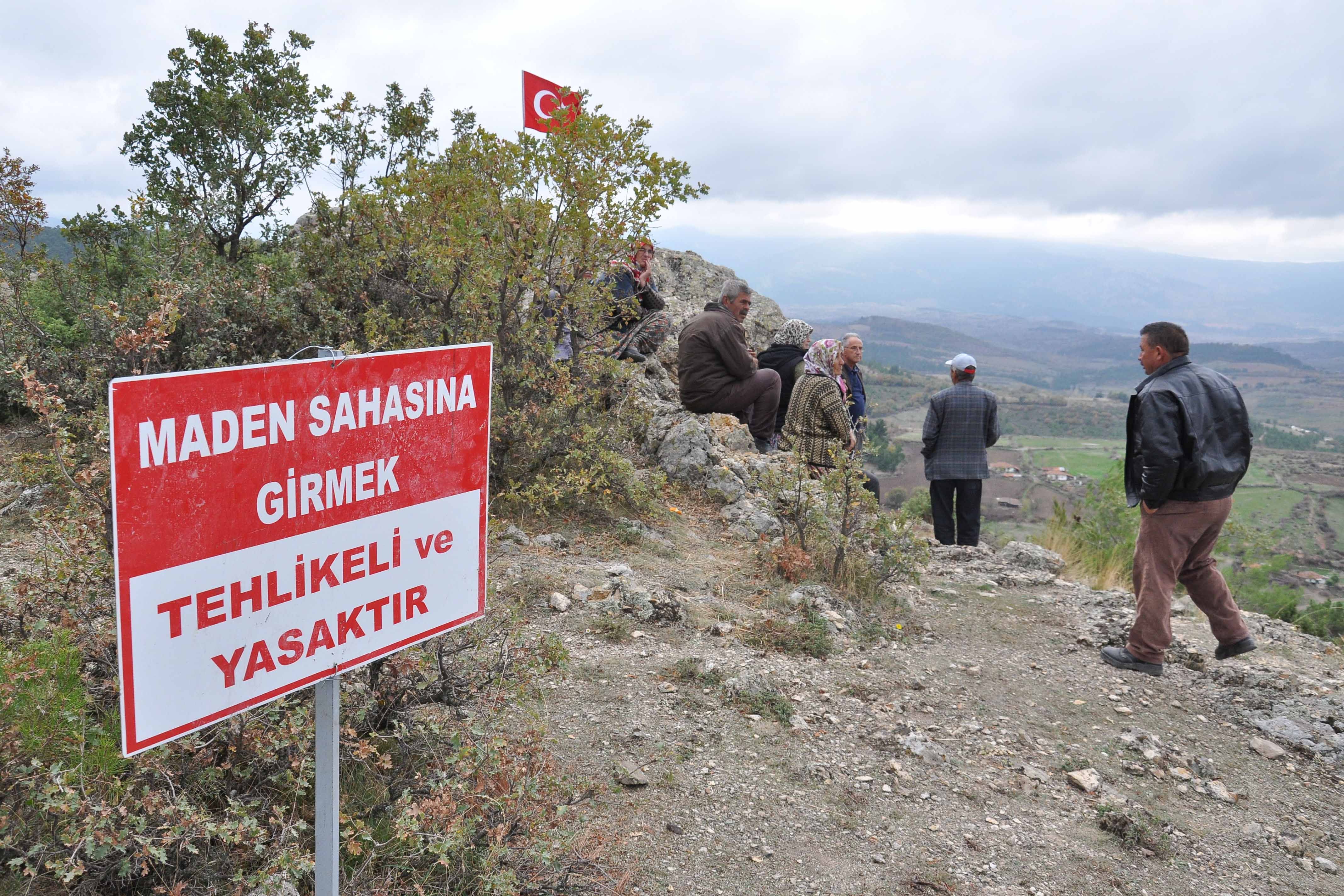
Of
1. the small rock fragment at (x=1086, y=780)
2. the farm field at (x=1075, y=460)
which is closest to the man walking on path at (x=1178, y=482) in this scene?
the small rock fragment at (x=1086, y=780)

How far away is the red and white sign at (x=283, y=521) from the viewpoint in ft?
4.51

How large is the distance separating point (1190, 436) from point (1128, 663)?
153 cm

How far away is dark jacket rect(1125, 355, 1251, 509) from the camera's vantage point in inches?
177

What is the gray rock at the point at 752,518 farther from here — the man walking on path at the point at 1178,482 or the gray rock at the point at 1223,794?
the gray rock at the point at 1223,794

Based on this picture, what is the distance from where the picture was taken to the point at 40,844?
1951 millimetres

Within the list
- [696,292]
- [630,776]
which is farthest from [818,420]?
[696,292]

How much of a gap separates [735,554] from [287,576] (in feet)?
15.7

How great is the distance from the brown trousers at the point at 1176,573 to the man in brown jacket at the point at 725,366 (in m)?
3.97

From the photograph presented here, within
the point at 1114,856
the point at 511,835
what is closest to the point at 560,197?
the point at 511,835

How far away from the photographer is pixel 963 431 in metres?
7.21

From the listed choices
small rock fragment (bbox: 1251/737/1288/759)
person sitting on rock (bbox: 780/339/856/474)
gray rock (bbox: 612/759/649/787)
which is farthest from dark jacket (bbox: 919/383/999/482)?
gray rock (bbox: 612/759/649/787)

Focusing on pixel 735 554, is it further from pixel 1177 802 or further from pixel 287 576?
pixel 287 576

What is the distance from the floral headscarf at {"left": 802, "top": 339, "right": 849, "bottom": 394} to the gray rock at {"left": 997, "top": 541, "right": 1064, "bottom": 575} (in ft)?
7.21

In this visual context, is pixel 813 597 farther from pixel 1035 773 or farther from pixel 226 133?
pixel 226 133
